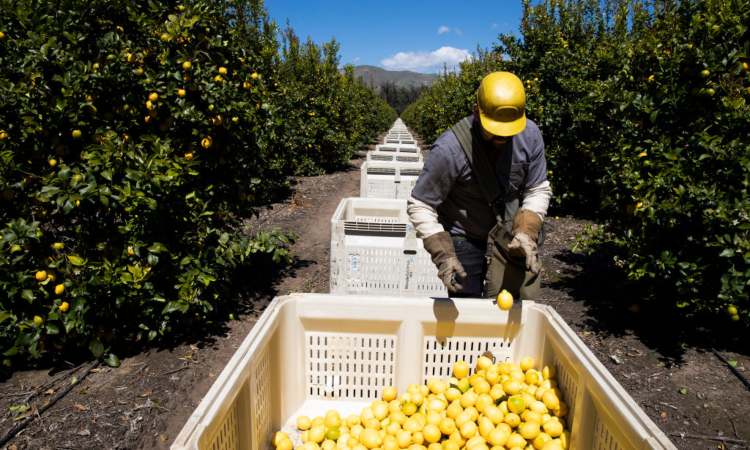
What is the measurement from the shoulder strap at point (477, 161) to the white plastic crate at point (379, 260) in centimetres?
154

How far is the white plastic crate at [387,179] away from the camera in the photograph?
7.48 m

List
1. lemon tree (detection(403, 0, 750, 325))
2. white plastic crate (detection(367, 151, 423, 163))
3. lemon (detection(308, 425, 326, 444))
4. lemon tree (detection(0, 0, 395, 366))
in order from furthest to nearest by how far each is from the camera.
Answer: white plastic crate (detection(367, 151, 423, 163)) < lemon tree (detection(403, 0, 750, 325)) < lemon tree (detection(0, 0, 395, 366)) < lemon (detection(308, 425, 326, 444))

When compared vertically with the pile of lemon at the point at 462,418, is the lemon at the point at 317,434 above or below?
below

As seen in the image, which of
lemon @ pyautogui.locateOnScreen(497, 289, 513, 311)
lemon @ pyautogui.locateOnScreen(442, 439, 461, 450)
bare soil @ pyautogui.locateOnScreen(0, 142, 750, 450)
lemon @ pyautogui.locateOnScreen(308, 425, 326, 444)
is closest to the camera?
lemon @ pyautogui.locateOnScreen(442, 439, 461, 450)

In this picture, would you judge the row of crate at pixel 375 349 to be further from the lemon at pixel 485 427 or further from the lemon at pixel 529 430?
the lemon at pixel 485 427

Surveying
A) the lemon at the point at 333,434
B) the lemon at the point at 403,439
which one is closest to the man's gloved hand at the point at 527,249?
the lemon at the point at 403,439

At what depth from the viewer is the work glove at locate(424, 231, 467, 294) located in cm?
270

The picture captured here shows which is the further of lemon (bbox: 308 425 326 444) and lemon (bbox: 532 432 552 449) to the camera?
lemon (bbox: 308 425 326 444)

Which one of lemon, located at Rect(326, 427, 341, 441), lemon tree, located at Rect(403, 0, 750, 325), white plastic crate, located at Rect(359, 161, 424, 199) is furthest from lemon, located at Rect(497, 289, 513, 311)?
white plastic crate, located at Rect(359, 161, 424, 199)

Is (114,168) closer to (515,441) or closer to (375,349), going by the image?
(375,349)

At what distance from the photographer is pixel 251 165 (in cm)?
518

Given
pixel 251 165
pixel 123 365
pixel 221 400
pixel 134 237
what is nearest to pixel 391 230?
pixel 251 165

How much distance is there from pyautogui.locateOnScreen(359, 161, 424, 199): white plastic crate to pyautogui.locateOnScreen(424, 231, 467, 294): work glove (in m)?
4.50

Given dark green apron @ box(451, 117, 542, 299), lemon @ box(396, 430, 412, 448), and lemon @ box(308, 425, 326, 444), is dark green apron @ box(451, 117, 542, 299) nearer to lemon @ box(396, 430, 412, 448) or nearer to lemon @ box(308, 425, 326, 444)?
lemon @ box(396, 430, 412, 448)
